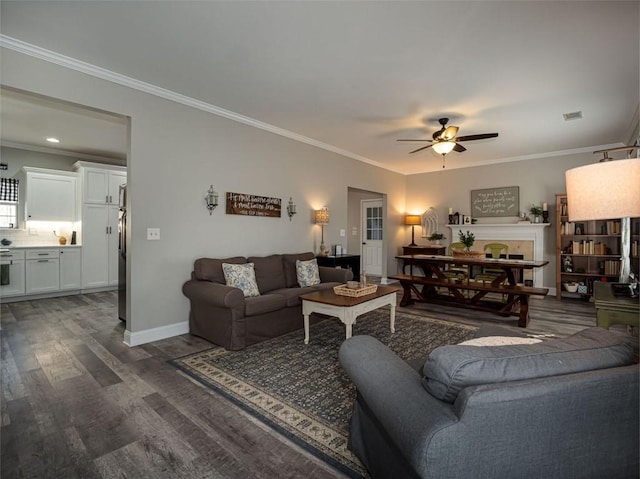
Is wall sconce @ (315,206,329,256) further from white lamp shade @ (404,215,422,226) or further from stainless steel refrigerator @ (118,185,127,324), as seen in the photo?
white lamp shade @ (404,215,422,226)

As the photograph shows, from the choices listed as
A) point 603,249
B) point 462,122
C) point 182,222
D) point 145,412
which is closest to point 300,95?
point 182,222

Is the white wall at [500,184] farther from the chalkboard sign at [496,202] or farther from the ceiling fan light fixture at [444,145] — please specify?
the ceiling fan light fixture at [444,145]

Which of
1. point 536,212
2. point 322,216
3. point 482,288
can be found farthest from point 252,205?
point 536,212

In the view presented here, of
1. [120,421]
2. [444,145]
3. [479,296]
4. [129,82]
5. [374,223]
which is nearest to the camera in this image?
[120,421]

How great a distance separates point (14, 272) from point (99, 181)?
1.96 meters

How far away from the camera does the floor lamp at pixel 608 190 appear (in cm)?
170

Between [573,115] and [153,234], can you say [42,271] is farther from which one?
[573,115]

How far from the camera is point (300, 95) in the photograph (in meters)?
3.56

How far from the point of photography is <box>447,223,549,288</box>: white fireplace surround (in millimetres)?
6047

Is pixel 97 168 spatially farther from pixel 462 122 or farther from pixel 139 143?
pixel 462 122

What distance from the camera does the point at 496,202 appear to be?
6.61 meters

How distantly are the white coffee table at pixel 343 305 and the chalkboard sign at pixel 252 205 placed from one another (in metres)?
1.55

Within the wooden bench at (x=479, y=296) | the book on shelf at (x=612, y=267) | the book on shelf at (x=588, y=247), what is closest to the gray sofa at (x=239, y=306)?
the wooden bench at (x=479, y=296)

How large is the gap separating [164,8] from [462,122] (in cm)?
375
